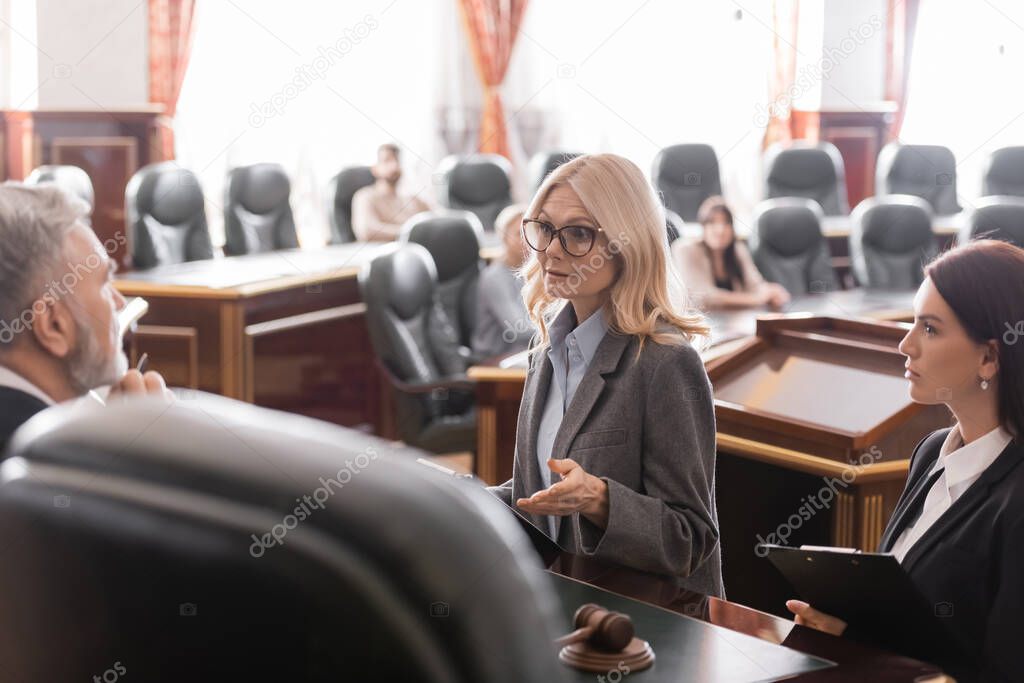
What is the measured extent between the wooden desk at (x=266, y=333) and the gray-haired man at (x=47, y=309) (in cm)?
332

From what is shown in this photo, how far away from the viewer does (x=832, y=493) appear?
2.90 metres

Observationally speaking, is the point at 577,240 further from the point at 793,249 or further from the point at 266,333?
the point at 793,249

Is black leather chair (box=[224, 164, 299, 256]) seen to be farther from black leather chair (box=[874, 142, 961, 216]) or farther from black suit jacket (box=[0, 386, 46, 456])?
black suit jacket (box=[0, 386, 46, 456])

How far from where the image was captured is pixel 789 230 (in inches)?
268

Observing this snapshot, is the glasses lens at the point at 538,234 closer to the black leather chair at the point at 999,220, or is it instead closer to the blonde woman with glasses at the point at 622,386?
the blonde woman with glasses at the point at 622,386

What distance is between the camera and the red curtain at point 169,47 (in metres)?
9.06

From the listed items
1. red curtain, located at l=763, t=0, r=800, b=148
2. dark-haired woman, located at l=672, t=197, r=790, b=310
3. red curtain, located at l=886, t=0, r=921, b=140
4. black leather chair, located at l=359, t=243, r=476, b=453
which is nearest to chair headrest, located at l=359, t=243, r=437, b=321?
black leather chair, located at l=359, t=243, r=476, b=453

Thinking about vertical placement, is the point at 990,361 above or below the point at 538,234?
below

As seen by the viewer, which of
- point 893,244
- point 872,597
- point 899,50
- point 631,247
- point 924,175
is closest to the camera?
point 872,597

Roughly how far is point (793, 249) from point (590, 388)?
5.02 m

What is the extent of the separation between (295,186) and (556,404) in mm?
7617

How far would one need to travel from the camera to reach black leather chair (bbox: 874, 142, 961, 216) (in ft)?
29.7

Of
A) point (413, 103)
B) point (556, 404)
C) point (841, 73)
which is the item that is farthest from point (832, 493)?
point (841, 73)

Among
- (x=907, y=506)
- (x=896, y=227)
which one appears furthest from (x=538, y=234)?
(x=896, y=227)
